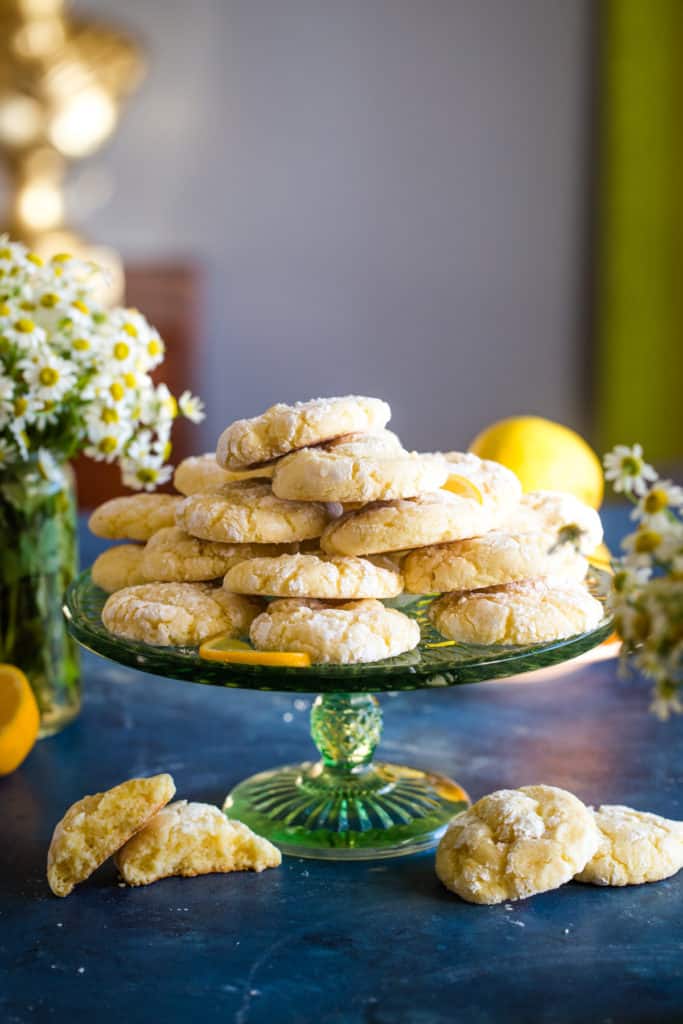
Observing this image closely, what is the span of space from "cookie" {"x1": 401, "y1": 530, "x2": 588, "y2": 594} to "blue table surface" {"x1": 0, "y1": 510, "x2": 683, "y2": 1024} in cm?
25

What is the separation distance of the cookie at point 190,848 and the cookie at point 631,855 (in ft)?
0.91

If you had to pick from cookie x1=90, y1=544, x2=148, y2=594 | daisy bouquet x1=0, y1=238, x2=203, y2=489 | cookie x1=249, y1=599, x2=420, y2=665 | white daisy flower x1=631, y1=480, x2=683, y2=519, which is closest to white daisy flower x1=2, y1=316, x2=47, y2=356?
daisy bouquet x1=0, y1=238, x2=203, y2=489

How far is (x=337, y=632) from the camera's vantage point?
3.42ft

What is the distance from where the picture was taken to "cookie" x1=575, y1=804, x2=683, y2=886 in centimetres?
108

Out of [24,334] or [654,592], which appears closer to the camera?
[654,592]

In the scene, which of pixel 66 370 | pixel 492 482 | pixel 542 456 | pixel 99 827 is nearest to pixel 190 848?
pixel 99 827

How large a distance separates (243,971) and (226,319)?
13.3 ft

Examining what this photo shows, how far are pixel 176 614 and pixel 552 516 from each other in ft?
1.25

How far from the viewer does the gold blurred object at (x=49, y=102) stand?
4.15m

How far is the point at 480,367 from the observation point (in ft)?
16.4

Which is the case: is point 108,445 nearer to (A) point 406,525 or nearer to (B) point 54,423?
(B) point 54,423

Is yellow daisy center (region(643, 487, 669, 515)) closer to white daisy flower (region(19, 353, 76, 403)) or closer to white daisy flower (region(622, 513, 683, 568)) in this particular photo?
white daisy flower (region(622, 513, 683, 568))

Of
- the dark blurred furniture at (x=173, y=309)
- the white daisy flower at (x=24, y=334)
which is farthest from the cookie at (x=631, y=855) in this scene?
the dark blurred furniture at (x=173, y=309)

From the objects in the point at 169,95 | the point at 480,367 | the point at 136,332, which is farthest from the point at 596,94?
the point at 136,332
